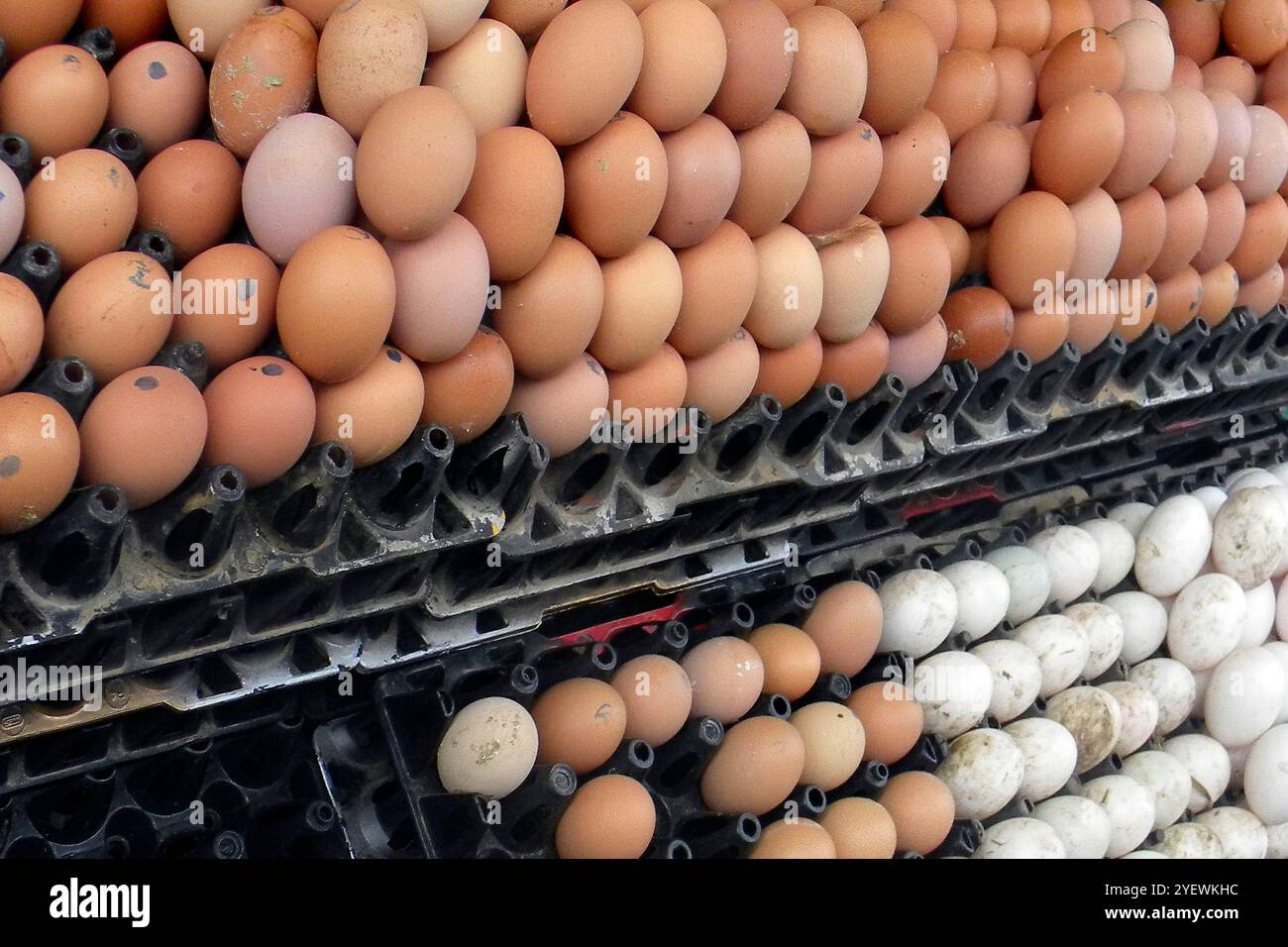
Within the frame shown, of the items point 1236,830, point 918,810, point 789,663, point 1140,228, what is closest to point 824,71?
point 1140,228

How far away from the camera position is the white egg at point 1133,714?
239cm

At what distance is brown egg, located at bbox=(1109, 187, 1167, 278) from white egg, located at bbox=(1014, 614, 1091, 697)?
61cm

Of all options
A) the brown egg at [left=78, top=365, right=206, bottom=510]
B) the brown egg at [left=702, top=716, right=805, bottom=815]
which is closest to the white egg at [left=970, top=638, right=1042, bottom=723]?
the brown egg at [left=702, top=716, right=805, bottom=815]

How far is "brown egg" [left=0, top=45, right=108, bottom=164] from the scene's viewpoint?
1526 mm

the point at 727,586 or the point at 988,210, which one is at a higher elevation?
the point at 988,210

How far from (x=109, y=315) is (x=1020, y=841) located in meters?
1.48

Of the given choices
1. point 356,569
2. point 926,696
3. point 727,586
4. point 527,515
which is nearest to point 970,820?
point 926,696

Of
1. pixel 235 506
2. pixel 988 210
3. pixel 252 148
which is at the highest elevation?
pixel 252 148

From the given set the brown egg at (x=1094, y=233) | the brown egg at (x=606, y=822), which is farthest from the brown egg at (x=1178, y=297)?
the brown egg at (x=606, y=822)

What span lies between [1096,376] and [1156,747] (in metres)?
0.68

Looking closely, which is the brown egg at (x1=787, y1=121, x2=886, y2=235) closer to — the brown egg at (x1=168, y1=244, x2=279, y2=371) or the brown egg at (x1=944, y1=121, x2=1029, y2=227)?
the brown egg at (x1=944, y1=121, x2=1029, y2=227)

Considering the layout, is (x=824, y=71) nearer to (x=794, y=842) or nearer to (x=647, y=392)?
(x=647, y=392)

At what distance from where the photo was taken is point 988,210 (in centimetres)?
222

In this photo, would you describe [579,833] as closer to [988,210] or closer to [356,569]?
[356,569]
